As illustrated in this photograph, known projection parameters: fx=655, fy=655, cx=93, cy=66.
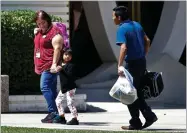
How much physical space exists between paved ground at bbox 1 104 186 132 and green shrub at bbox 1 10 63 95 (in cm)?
89

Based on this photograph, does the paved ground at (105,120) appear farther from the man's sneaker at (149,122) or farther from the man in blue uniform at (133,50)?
the man in blue uniform at (133,50)

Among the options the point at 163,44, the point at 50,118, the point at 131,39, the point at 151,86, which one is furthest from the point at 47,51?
the point at 163,44

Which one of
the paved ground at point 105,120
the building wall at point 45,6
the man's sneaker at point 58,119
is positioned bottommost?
the paved ground at point 105,120

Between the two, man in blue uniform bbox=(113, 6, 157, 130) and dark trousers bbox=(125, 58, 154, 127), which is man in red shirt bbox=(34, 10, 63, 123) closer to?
man in blue uniform bbox=(113, 6, 157, 130)

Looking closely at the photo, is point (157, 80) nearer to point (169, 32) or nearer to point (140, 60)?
point (140, 60)

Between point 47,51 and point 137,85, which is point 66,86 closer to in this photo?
point 47,51

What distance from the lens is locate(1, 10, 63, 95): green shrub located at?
11.6 meters

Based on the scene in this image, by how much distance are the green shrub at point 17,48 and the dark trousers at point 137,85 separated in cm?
307

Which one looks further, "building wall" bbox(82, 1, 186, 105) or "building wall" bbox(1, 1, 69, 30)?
"building wall" bbox(82, 1, 186, 105)

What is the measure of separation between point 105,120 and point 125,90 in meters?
1.91

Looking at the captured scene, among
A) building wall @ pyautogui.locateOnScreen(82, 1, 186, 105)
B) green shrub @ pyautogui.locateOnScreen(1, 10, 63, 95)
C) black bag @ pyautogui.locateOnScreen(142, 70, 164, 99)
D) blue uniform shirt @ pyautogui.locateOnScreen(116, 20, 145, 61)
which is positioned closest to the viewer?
blue uniform shirt @ pyautogui.locateOnScreen(116, 20, 145, 61)

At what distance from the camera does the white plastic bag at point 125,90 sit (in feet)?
29.1

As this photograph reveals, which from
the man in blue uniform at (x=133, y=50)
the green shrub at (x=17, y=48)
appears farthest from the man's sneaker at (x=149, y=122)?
the green shrub at (x=17, y=48)

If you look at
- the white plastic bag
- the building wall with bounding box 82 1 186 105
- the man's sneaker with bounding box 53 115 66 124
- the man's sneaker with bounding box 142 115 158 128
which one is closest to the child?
the man's sneaker with bounding box 53 115 66 124
